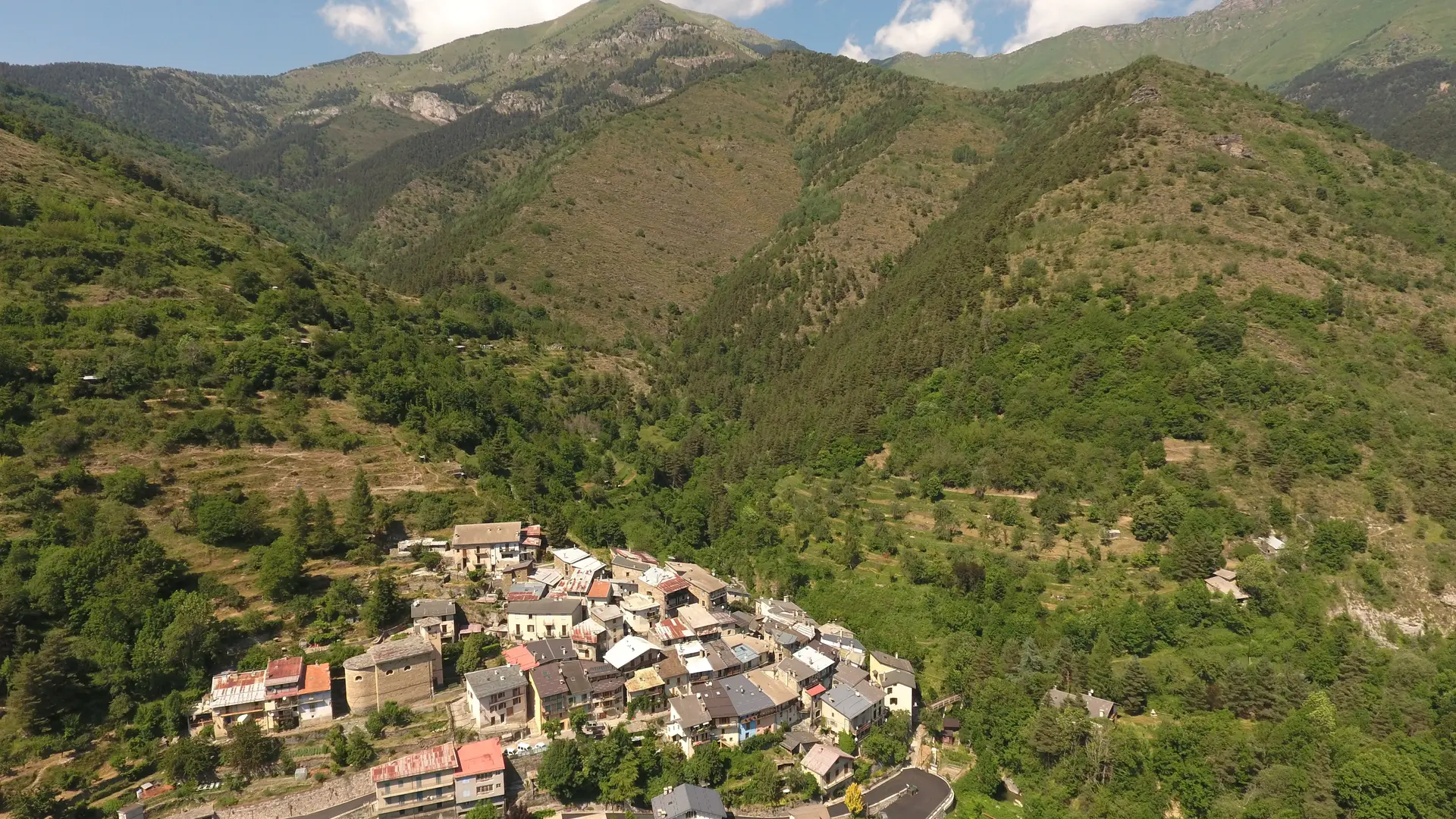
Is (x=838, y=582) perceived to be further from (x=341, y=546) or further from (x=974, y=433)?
(x=341, y=546)

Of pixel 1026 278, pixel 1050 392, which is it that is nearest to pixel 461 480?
pixel 1050 392

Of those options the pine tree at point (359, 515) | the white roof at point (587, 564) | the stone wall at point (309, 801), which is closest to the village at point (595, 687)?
the white roof at point (587, 564)

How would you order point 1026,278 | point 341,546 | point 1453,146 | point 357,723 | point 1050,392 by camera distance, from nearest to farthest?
point 357,723 < point 341,546 < point 1050,392 < point 1026,278 < point 1453,146

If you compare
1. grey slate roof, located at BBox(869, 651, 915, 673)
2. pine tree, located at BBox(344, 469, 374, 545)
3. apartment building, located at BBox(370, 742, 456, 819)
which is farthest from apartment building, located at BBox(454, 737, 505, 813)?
grey slate roof, located at BBox(869, 651, 915, 673)

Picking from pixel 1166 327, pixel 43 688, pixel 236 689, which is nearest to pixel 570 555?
pixel 236 689

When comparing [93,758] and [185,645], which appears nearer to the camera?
[93,758]

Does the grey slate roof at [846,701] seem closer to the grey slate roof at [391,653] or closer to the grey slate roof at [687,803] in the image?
the grey slate roof at [687,803]
